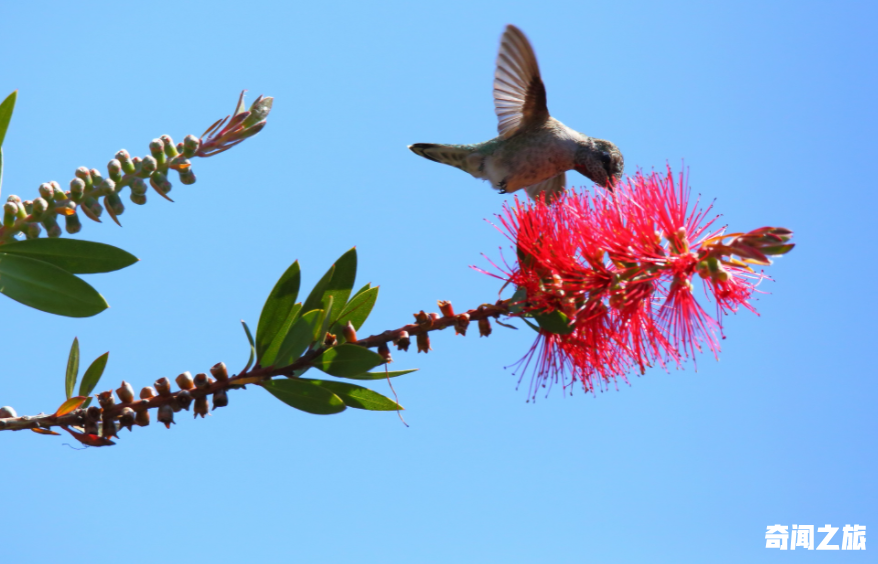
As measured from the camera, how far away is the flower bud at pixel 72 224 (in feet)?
4.69

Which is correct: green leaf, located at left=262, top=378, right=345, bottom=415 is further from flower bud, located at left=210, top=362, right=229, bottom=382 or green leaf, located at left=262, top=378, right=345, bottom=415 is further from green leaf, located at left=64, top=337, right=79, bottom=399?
green leaf, located at left=64, top=337, right=79, bottom=399

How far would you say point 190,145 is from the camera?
1468mm

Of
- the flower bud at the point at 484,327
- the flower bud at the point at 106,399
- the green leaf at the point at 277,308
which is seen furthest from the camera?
the flower bud at the point at 484,327

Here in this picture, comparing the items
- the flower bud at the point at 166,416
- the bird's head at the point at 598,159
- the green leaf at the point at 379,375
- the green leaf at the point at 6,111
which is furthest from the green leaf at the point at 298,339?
the bird's head at the point at 598,159

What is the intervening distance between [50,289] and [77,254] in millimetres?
92

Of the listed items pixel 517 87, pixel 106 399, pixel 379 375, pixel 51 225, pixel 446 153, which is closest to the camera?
pixel 106 399

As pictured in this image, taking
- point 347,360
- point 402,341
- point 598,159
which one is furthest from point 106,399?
point 598,159

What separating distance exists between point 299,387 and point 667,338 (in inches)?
40.9

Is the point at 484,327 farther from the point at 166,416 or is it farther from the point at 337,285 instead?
the point at 166,416

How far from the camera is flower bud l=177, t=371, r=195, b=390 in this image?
1341mm

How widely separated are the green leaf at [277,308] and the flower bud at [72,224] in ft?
1.40

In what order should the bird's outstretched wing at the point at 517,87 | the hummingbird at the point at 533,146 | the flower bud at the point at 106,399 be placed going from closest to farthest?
the flower bud at the point at 106,399 < the bird's outstretched wing at the point at 517,87 < the hummingbird at the point at 533,146

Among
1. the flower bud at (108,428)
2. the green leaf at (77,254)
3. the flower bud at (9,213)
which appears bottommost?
the flower bud at (108,428)

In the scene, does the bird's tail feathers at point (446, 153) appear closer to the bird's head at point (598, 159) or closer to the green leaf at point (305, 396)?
the bird's head at point (598, 159)
